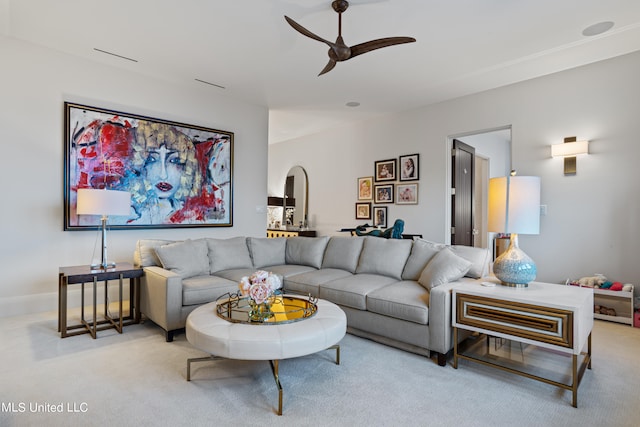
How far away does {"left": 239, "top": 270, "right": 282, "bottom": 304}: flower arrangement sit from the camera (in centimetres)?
204

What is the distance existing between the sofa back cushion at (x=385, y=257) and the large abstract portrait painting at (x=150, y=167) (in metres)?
2.41

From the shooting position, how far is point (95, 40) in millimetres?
3330

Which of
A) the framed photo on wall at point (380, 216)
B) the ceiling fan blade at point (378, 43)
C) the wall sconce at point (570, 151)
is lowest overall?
the framed photo on wall at point (380, 216)

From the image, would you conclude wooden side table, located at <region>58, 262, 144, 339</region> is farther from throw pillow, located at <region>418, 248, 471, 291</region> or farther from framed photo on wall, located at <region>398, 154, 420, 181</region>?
framed photo on wall, located at <region>398, 154, 420, 181</region>

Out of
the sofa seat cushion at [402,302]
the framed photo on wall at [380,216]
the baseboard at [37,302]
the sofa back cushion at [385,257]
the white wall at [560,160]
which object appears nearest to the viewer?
the sofa seat cushion at [402,302]

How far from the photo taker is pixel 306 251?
13.1 feet

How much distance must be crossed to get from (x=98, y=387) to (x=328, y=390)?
1.38 m

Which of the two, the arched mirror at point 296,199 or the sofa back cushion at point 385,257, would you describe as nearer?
the sofa back cushion at point 385,257

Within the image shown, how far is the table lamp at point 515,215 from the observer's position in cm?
222

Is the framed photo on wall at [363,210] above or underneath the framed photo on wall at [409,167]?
underneath

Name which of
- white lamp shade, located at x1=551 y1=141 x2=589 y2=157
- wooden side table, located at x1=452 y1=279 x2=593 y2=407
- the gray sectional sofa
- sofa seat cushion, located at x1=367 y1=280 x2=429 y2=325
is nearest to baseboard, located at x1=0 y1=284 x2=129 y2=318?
the gray sectional sofa

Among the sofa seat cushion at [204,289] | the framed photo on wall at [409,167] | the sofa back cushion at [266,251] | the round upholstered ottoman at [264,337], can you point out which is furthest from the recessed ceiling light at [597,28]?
the sofa seat cushion at [204,289]

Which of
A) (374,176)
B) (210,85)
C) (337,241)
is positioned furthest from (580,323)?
(210,85)

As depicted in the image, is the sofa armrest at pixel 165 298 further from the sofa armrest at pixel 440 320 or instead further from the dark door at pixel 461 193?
the dark door at pixel 461 193
